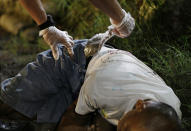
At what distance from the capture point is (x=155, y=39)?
136 inches

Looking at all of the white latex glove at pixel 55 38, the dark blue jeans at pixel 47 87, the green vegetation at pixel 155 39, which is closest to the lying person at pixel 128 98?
the dark blue jeans at pixel 47 87

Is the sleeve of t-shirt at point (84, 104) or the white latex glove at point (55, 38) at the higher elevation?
the white latex glove at point (55, 38)

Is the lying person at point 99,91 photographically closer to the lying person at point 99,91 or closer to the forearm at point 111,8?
the lying person at point 99,91

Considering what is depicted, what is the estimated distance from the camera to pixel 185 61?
2.80 metres

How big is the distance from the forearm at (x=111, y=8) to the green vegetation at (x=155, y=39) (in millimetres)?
750

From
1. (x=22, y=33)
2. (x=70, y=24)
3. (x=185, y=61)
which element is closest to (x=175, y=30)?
(x=185, y=61)

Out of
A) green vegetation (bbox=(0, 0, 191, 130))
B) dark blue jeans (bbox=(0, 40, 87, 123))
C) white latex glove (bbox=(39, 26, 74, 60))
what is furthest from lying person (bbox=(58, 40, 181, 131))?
green vegetation (bbox=(0, 0, 191, 130))

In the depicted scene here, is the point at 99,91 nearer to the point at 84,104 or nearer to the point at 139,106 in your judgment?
the point at 84,104

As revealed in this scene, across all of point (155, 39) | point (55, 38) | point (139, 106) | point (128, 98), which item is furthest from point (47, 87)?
point (155, 39)

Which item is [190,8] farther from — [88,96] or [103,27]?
[88,96]

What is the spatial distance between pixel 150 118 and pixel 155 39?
6.57 feet

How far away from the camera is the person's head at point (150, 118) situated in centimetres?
156

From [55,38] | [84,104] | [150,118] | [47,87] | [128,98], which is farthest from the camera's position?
[55,38]

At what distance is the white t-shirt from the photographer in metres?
1.79
